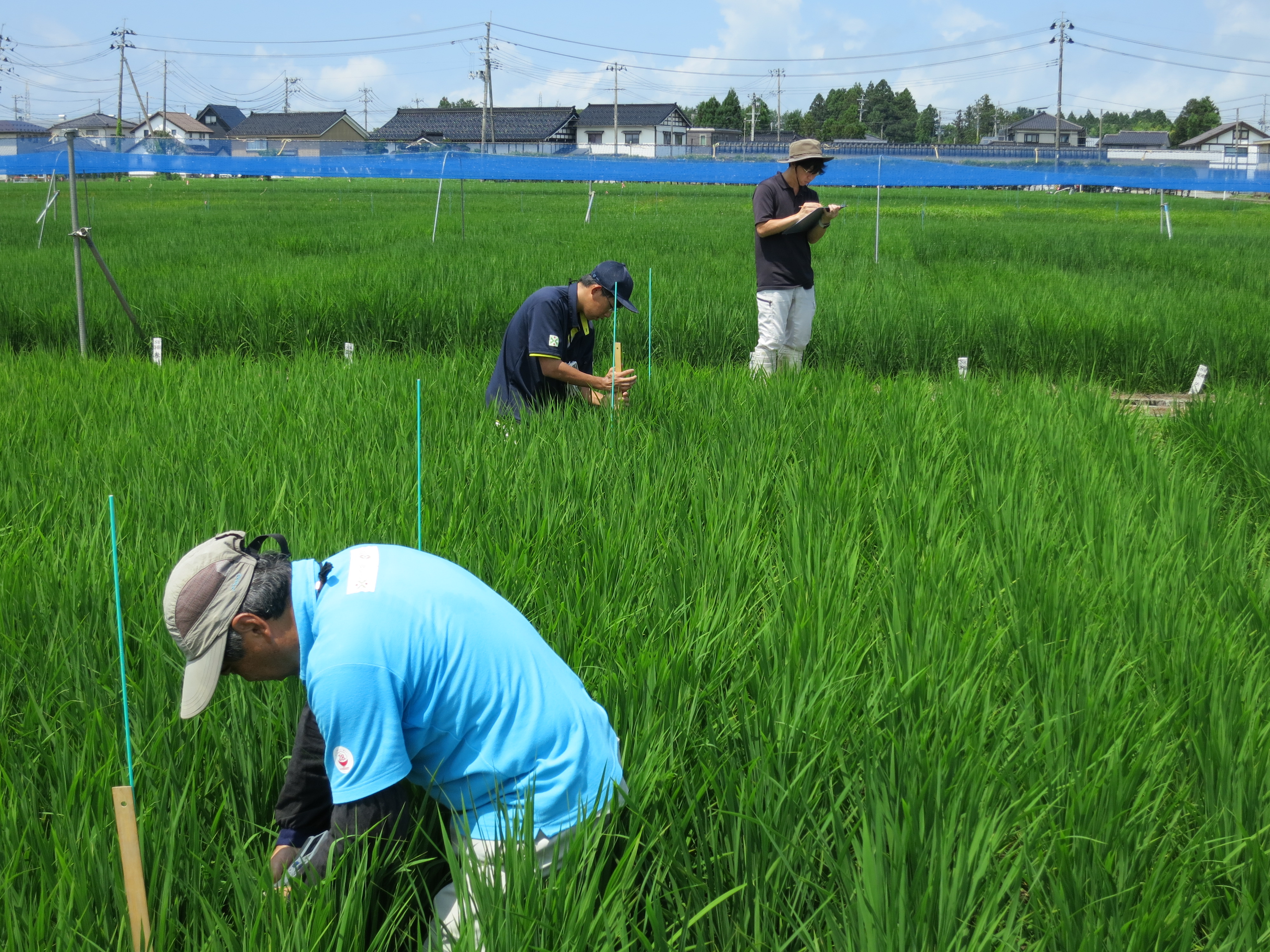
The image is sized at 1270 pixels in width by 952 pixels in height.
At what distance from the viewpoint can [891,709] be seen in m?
2.08

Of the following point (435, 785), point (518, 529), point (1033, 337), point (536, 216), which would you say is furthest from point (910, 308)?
point (536, 216)

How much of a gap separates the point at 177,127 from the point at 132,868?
8569 cm

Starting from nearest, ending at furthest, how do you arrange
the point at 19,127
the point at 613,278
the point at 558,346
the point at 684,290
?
the point at 613,278 → the point at 558,346 → the point at 684,290 → the point at 19,127

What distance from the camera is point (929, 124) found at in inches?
4067

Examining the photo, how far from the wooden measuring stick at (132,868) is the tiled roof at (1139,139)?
86545mm

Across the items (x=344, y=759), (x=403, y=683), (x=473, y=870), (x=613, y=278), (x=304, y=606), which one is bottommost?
(x=473, y=870)

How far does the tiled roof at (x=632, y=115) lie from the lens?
240 feet

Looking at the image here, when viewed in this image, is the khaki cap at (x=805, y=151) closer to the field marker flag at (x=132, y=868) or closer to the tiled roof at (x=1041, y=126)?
the field marker flag at (x=132, y=868)

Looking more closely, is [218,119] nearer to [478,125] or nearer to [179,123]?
[179,123]

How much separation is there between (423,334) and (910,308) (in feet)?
12.9

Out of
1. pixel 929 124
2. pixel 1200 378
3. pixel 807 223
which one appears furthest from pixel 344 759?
pixel 929 124

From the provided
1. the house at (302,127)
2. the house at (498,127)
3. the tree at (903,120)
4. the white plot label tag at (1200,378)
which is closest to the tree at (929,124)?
the tree at (903,120)

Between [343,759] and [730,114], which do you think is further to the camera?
[730,114]

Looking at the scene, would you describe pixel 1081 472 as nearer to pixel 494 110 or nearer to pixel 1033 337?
pixel 1033 337
